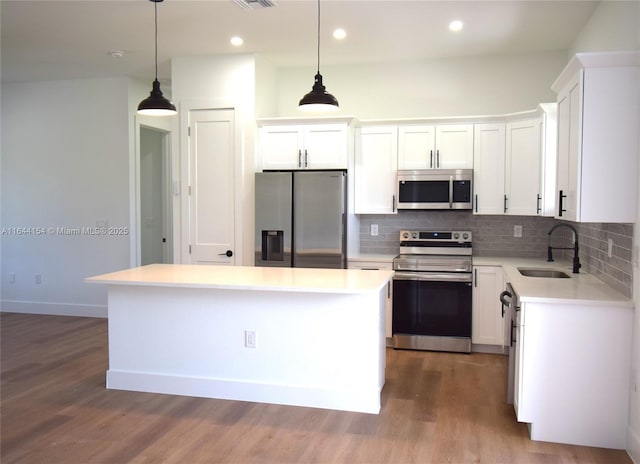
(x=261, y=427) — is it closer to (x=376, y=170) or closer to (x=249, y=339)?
(x=249, y=339)

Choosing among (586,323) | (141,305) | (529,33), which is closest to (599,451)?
(586,323)

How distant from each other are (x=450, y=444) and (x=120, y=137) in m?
5.00

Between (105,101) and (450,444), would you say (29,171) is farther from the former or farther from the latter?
(450,444)

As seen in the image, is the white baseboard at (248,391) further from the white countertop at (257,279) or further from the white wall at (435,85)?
the white wall at (435,85)

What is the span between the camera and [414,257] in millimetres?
5281

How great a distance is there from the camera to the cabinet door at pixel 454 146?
5.23 m

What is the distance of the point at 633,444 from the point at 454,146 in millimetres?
3086

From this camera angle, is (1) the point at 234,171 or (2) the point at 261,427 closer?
(2) the point at 261,427

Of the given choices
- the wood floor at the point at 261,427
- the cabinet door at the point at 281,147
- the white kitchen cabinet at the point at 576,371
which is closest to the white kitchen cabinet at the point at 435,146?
the cabinet door at the point at 281,147

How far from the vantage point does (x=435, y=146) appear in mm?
5301

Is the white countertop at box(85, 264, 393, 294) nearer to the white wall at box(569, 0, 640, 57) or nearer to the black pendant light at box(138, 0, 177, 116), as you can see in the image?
the black pendant light at box(138, 0, 177, 116)

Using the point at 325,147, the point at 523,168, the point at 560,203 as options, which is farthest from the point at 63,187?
the point at 560,203

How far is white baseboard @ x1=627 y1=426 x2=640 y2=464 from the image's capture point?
283 cm

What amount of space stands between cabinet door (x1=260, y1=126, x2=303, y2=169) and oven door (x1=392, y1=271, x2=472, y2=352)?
59.8 inches
